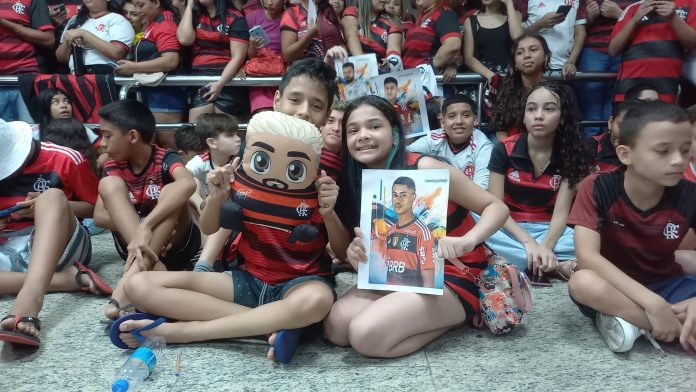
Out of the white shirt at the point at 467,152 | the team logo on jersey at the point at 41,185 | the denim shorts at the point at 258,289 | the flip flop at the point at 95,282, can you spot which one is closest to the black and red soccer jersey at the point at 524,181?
the white shirt at the point at 467,152

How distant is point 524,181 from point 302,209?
139 centimetres

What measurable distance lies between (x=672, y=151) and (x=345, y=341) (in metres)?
1.23

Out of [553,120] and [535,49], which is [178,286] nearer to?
[553,120]

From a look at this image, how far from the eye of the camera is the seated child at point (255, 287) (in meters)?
1.92

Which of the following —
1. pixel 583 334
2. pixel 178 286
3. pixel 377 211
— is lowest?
pixel 583 334

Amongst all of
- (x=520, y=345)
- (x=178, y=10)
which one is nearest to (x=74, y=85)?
(x=178, y=10)

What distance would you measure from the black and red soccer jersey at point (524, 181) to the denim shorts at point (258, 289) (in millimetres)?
1261

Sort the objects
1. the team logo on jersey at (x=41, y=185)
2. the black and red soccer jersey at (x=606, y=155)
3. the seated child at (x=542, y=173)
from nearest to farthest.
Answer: the team logo on jersey at (x=41, y=185) < the seated child at (x=542, y=173) < the black and red soccer jersey at (x=606, y=155)

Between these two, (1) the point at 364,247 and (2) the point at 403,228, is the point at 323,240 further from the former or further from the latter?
(2) the point at 403,228

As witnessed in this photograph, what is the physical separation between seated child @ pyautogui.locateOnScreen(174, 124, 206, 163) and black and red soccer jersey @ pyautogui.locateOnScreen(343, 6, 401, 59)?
136 cm

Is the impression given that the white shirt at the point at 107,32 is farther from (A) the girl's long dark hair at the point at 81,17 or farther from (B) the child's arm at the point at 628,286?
(B) the child's arm at the point at 628,286

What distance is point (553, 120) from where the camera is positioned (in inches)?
112

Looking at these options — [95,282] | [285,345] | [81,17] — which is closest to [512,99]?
[285,345]

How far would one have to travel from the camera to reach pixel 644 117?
6.39 ft
